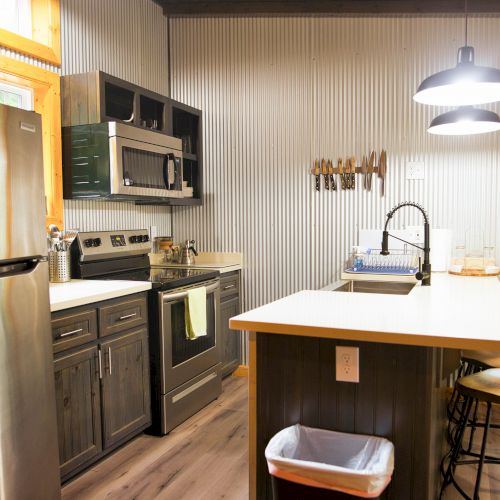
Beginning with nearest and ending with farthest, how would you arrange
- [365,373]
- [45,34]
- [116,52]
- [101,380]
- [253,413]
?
[365,373]
[253,413]
[101,380]
[45,34]
[116,52]

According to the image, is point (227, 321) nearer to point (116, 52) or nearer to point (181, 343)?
point (181, 343)

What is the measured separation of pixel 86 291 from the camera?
2.68 meters

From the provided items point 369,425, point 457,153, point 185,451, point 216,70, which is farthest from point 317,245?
point 369,425

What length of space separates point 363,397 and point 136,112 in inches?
97.2

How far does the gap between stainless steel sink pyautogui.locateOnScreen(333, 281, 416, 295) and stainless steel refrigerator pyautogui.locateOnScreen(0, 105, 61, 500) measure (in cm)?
208

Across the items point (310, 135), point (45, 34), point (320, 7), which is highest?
point (320, 7)

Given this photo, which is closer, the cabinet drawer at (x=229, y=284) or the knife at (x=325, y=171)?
the cabinet drawer at (x=229, y=284)

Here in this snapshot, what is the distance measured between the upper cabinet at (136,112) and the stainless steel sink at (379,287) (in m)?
1.41

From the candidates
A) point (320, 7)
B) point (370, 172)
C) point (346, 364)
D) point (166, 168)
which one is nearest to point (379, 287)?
point (370, 172)

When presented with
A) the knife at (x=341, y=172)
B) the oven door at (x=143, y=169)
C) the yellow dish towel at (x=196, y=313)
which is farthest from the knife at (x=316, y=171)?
the yellow dish towel at (x=196, y=313)

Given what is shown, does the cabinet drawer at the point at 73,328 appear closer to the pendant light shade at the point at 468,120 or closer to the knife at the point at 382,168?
the pendant light shade at the point at 468,120

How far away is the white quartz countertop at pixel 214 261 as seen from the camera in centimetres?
409

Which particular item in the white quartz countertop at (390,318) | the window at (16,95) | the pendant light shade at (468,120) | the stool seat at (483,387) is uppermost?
the window at (16,95)

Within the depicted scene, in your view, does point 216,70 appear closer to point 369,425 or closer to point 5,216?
point 5,216
